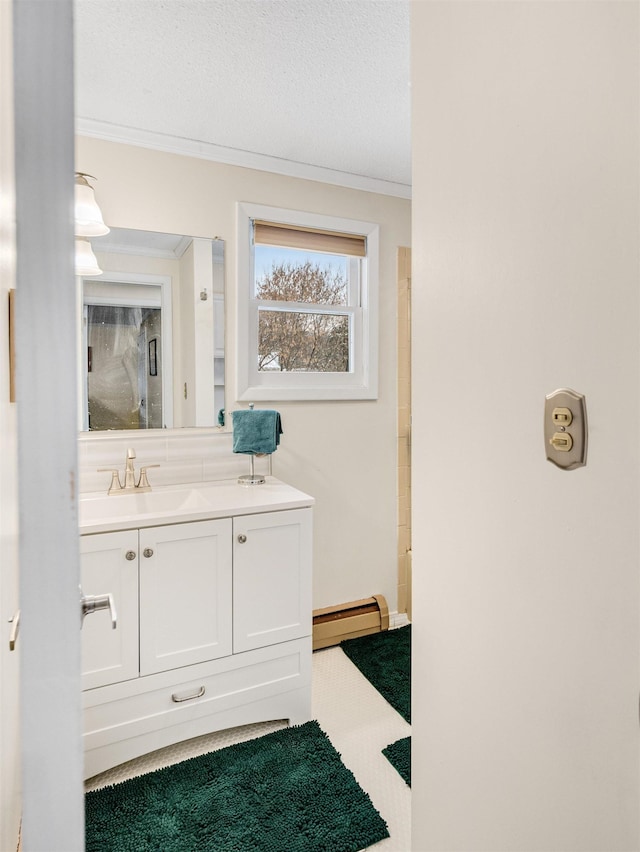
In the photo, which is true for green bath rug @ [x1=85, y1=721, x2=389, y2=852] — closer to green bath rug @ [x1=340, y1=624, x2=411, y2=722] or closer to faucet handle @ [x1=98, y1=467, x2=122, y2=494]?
green bath rug @ [x1=340, y1=624, x2=411, y2=722]

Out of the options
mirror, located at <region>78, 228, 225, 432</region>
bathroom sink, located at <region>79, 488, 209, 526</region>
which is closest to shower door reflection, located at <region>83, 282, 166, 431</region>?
mirror, located at <region>78, 228, 225, 432</region>

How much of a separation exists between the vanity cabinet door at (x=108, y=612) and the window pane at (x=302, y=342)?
1.16 meters

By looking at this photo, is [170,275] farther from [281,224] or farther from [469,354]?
[469,354]

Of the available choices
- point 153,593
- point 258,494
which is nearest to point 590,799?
point 153,593

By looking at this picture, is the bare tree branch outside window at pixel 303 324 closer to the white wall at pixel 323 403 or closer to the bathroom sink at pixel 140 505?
the white wall at pixel 323 403

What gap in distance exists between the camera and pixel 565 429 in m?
0.77

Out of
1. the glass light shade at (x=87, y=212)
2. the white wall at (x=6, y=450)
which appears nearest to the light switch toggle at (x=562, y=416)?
the white wall at (x=6, y=450)

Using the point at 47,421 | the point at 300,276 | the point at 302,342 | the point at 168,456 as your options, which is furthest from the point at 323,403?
the point at 47,421

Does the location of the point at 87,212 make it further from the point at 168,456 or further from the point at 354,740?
the point at 354,740

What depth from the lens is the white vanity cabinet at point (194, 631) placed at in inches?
68.0

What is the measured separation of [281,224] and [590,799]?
8.08ft

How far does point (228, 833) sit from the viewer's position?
1523 millimetres

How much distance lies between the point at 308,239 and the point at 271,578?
1.69 m

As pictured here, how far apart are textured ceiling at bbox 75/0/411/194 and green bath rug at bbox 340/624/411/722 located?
2.45 metres
